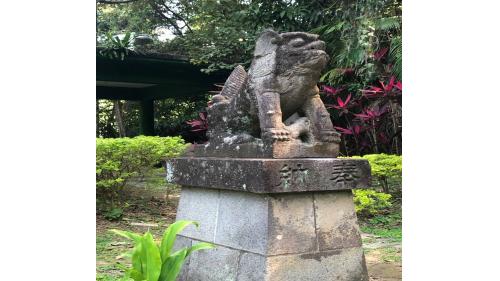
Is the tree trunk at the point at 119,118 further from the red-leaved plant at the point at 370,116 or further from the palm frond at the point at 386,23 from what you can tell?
the palm frond at the point at 386,23

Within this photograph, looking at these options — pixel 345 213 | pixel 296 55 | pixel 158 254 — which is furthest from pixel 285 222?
pixel 296 55

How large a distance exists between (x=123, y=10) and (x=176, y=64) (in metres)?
5.72

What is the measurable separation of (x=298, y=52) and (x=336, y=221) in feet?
4.03

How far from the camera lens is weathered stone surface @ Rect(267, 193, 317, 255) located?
363 cm

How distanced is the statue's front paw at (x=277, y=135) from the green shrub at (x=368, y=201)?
11.8 ft

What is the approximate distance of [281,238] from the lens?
144 inches

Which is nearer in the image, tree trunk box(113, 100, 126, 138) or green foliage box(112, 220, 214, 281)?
green foliage box(112, 220, 214, 281)

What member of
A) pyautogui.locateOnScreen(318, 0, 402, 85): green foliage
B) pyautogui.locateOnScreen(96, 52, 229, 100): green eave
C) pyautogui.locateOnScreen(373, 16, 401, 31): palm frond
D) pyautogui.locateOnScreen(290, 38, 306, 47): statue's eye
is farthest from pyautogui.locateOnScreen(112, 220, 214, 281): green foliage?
pyautogui.locateOnScreen(96, 52, 229, 100): green eave

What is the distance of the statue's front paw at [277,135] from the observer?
12.3 ft

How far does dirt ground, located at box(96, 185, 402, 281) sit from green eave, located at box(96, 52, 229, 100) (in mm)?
2414

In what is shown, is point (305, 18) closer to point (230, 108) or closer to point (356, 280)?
point (230, 108)

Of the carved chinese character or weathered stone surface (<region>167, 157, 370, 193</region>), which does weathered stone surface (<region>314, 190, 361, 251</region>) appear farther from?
the carved chinese character

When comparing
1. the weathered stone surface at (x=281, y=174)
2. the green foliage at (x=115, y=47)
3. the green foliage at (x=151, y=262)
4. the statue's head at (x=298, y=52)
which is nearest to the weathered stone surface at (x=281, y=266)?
the weathered stone surface at (x=281, y=174)

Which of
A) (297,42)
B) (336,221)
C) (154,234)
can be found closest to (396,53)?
(154,234)
